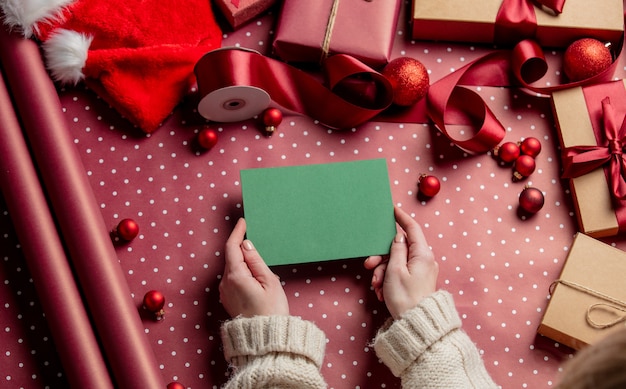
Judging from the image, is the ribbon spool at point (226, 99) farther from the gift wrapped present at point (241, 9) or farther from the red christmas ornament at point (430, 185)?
the red christmas ornament at point (430, 185)

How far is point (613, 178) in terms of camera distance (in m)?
1.15

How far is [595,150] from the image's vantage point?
1.16m

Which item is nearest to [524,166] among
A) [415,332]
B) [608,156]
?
[608,156]

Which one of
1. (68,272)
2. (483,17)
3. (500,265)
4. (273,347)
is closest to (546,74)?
(483,17)

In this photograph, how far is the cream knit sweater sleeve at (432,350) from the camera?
39.8 inches

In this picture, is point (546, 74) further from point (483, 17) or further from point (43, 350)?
point (43, 350)

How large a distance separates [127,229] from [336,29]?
501mm

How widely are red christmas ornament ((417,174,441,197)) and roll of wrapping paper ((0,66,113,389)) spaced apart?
597 millimetres

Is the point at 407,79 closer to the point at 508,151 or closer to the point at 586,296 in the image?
the point at 508,151

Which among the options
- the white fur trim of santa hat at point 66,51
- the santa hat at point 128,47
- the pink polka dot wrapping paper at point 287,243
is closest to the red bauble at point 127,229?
the pink polka dot wrapping paper at point 287,243

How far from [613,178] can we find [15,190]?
0.99m

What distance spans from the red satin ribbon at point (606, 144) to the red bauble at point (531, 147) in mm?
47

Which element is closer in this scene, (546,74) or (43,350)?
(43,350)

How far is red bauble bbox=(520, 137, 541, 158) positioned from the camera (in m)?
1.20
